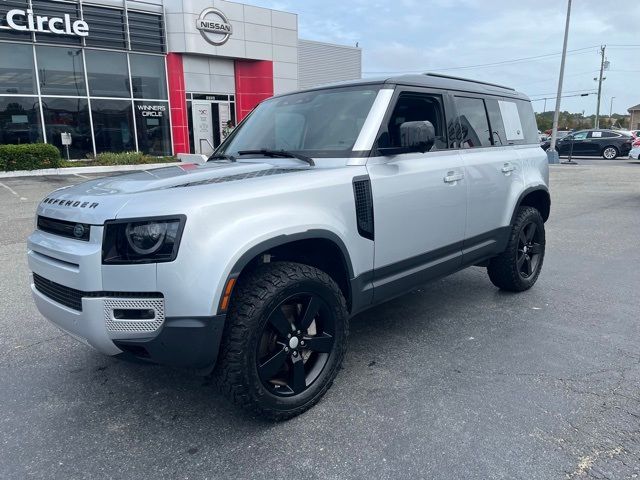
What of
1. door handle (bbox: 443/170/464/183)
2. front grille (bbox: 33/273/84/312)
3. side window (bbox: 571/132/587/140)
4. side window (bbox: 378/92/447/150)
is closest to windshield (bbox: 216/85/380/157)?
side window (bbox: 378/92/447/150)

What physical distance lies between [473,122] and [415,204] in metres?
1.32

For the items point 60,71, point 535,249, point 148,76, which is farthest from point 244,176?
point 148,76

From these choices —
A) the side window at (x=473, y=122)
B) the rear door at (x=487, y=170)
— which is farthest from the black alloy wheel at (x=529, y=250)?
the side window at (x=473, y=122)

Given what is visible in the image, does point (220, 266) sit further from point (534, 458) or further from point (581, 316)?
point (581, 316)

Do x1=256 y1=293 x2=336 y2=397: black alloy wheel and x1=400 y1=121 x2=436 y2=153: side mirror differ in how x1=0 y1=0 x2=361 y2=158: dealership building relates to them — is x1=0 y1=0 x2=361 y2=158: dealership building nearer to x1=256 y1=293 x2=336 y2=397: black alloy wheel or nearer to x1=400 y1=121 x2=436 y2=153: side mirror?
x1=400 y1=121 x2=436 y2=153: side mirror

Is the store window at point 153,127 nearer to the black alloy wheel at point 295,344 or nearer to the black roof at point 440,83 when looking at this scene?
the black roof at point 440,83

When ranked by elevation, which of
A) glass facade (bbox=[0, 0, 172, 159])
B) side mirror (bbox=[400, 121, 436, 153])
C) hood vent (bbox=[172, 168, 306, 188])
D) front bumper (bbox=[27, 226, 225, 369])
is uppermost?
glass facade (bbox=[0, 0, 172, 159])

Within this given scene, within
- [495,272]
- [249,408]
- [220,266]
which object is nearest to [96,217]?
[220,266]

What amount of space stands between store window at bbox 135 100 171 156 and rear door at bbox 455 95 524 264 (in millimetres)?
19425

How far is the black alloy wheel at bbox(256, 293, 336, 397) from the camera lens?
9.04 feet

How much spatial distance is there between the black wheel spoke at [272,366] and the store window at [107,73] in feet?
66.7

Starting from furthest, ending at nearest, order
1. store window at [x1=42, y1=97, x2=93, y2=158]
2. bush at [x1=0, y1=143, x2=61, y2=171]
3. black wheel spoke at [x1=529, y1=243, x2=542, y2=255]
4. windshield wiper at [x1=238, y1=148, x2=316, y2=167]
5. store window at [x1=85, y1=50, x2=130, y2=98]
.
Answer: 1. store window at [x1=85, y1=50, x2=130, y2=98]
2. store window at [x1=42, y1=97, x2=93, y2=158]
3. bush at [x1=0, y1=143, x2=61, y2=171]
4. black wheel spoke at [x1=529, y1=243, x2=542, y2=255]
5. windshield wiper at [x1=238, y1=148, x2=316, y2=167]

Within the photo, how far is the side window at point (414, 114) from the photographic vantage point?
3.50 m

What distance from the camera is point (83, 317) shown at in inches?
98.4
